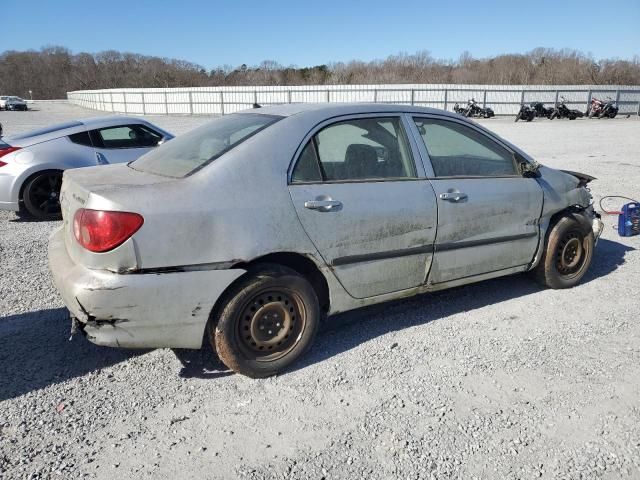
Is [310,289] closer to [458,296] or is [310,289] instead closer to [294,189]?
[294,189]

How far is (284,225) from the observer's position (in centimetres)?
300

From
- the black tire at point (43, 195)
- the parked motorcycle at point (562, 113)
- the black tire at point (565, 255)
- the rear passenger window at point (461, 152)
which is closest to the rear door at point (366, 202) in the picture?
the rear passenger window at point (461, 152)

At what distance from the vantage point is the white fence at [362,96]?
3378 centimetres

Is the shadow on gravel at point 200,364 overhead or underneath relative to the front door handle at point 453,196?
underneath

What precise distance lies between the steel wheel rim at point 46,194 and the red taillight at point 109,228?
5060mm

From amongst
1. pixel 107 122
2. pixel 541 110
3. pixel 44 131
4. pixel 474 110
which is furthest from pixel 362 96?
pixel 44 131

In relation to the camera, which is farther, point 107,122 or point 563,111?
point 563,111

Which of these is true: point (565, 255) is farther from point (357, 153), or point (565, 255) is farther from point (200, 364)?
point (200, 364)

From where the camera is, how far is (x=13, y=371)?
3.18 m

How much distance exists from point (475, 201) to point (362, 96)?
3365cm

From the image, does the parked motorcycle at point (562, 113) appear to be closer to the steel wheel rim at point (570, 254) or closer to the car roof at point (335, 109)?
the steel wheel rim at point (570, 254)

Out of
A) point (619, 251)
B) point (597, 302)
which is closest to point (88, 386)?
point (597, 302)

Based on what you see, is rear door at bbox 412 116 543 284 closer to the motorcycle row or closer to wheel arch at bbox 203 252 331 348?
wheel arch at bbox 203 252 331 348

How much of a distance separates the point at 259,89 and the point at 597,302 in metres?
35.1
